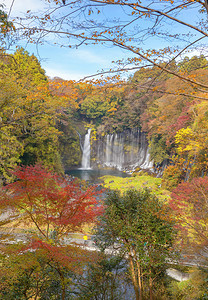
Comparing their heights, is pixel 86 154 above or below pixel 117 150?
below

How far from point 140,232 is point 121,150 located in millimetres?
22425

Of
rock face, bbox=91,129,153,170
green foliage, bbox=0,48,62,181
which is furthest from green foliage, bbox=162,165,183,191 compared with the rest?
green foliage, bbox=0,48,62,181

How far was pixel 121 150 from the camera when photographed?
87.7ft

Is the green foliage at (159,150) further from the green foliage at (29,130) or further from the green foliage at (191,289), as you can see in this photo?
the green foliage at (191,289)

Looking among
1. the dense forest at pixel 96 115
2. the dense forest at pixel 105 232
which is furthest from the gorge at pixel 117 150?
the dense forest at pixel 105 232

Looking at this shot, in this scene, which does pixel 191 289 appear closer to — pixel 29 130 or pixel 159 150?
pixel 29 130

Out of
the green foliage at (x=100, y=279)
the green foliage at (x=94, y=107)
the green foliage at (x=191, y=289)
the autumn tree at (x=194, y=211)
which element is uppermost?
the green foliage at (x=94, y=107)

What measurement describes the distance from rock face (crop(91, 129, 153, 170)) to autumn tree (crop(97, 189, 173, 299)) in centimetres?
1889

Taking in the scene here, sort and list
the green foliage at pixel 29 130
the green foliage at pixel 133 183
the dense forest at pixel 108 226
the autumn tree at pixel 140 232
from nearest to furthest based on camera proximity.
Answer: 1. the dense forest at pixel 108 226
2. the autumn tree at pixel 140 232
3. the green foliage at pixel 29 130
4. the green foliage at pixel 133 183

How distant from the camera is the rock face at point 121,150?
24.9m

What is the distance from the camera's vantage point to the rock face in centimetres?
2493

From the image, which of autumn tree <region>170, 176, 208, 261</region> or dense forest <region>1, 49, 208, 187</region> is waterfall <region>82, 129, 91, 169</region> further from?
autumn tree <region>170, 176, 208, 261</region>

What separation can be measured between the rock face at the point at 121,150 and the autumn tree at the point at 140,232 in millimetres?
18886

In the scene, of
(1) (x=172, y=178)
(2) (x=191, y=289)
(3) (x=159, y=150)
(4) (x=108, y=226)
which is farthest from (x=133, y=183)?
(4) (x=108, y=226)
